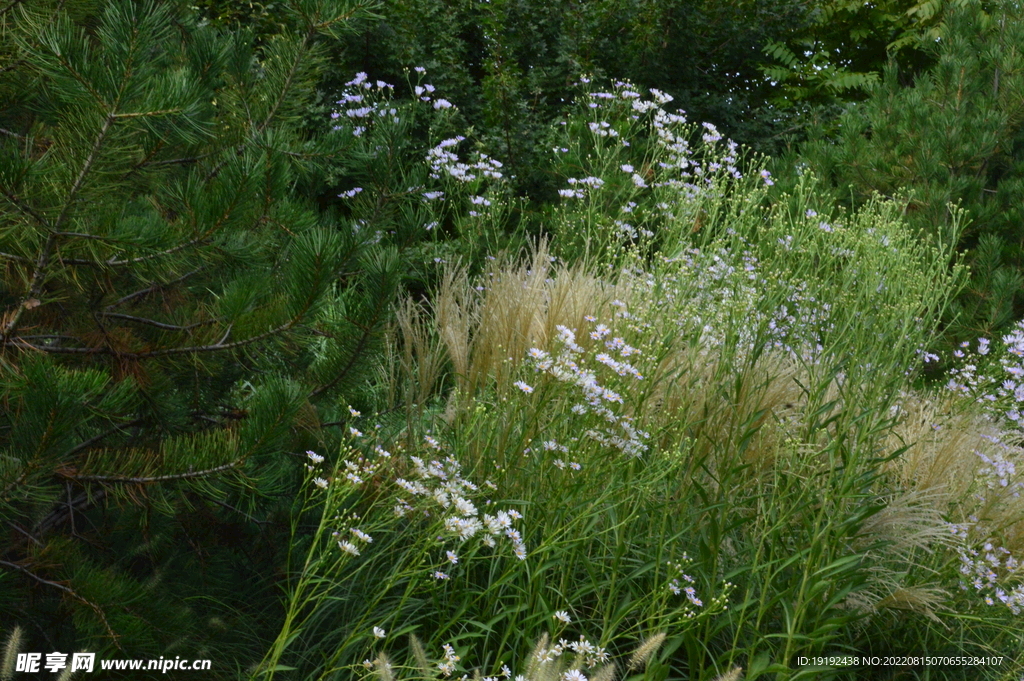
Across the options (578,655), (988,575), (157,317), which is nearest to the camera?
(578,655)

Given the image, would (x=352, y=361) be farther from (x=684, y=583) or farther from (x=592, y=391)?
(x=684, y=583)

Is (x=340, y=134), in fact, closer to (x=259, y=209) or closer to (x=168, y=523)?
(x=259, y=209)

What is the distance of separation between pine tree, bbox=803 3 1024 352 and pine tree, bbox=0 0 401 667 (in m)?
4.41

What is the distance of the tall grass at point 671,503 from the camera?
8.45 ft

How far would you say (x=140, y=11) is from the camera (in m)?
2.06

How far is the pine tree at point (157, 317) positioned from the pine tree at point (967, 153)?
14.5 ft

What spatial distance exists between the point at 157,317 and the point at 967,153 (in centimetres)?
560

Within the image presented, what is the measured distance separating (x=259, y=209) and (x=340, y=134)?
461mm

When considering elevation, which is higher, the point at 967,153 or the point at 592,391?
the point at 592,391

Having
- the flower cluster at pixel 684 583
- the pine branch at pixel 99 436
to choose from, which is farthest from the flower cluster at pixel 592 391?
the pine branch at pixel 99 436

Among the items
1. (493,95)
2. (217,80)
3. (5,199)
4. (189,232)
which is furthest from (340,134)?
(493,95)

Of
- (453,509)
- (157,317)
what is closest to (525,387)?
(453,509)

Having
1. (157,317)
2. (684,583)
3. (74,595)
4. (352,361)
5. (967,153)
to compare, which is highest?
(157,317)

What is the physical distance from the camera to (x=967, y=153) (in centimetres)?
627
